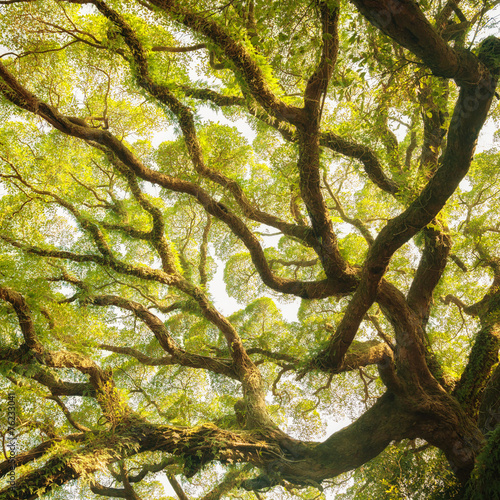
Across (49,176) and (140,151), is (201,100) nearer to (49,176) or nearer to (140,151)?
(140,151)

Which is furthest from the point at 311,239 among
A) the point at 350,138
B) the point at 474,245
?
the point at 474,245

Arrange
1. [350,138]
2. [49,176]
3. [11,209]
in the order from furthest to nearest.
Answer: [49,176] → [11,209] → [350,138]

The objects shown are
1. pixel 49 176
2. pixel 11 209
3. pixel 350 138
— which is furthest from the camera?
pixel 49 176

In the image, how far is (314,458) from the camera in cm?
486

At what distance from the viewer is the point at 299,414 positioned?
306 inches

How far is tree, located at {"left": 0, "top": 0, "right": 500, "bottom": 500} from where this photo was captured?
12.0ft

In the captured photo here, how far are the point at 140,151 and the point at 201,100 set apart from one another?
2.96 m

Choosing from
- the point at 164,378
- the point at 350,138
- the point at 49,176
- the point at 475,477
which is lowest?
the point at 475,477

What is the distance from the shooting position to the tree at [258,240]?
3.65 meters

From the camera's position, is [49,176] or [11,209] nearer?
[11,209]

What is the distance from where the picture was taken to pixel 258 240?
552 centimetres

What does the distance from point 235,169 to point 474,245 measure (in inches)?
192

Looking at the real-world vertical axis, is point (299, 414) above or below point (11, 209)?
below

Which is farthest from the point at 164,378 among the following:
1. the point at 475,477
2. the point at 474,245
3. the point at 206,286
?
the point at 474,245
